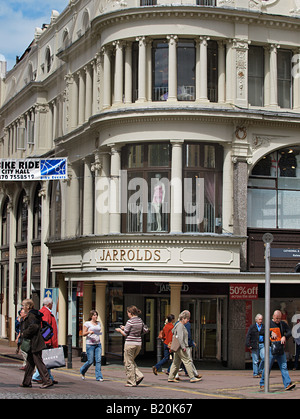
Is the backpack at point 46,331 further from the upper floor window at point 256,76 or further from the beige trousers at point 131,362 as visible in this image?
the upper floor window at point 256,76

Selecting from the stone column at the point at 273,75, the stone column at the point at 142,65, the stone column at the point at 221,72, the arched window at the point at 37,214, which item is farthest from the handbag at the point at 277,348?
the arched window at the point at 37,214

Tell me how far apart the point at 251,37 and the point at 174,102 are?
12.4ft

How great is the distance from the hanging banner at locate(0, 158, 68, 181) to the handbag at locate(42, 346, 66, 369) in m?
13.3

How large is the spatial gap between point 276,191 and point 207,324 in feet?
17.6

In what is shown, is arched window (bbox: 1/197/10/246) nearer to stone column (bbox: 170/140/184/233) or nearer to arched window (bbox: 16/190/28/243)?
arched window (bbox: 16/190/28/243)

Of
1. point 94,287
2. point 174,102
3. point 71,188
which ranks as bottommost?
point 94,287

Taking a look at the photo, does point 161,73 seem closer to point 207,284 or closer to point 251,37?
point 251,37

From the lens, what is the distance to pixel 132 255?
95.0 ft

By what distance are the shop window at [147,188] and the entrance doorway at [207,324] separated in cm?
317

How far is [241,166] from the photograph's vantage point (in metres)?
29.6

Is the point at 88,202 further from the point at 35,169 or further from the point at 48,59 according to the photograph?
the point at 48,59

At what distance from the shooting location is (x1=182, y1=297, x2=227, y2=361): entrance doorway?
30.2 m
